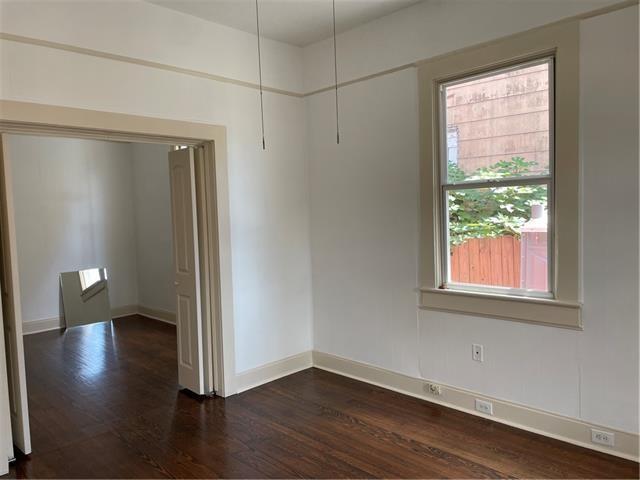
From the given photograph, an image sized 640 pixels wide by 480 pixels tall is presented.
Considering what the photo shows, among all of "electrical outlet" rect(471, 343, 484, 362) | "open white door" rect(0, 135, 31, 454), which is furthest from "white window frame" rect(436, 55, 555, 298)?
"open white door" rect(0, 135, 31, 454)

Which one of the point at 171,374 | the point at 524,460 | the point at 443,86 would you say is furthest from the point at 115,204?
the point at 524,460

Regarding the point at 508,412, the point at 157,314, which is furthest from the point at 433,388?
the point at 157,314

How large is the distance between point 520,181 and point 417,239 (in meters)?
0.88

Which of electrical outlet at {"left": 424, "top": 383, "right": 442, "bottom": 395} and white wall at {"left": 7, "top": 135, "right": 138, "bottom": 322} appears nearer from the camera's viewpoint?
electrical outlet at {"left": 424, "top": 383, "right": 442, "bottom": 395}

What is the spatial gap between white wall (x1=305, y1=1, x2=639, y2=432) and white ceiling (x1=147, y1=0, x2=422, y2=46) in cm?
15

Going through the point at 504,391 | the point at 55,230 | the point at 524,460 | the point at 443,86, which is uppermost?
the point at 443,86

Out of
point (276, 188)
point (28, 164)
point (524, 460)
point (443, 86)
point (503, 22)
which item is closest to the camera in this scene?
point (524, 460)

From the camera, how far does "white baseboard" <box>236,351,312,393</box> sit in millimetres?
4090

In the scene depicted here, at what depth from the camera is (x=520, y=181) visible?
316 cm

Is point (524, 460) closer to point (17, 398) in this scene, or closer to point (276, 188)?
point (276, 188)

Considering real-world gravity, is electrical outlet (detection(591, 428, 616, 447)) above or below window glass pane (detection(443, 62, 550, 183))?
below

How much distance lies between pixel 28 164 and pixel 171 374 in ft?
12.0

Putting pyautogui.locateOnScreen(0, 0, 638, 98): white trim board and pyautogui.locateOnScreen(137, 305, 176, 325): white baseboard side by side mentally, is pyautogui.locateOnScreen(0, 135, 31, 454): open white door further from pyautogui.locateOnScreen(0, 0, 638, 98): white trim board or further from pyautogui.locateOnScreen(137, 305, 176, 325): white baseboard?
pyautogui.locateOnScreen(137, 305, 176, 325): white baseboard

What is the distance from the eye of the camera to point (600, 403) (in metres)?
2.89
